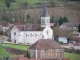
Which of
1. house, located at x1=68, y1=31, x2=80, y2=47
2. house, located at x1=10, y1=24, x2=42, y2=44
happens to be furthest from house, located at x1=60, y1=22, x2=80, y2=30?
house, located at x1=10, y1=24, x2=42, y2=44

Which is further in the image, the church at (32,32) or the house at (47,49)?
the church at (32,32)

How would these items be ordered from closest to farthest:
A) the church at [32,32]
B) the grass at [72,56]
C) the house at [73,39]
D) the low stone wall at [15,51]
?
1. the grass at [72,56]
2. the low stone wall at [15,51]
3. the house at [73,39]
4. the church at [32,32]

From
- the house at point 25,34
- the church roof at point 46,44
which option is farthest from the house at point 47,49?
the house at point 25,34

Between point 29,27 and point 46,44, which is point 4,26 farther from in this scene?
point 46,44

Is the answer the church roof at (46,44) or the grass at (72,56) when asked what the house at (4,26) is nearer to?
the church roof at (46,44)

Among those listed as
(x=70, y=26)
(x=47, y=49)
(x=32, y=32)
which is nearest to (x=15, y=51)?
(x=47, y=49)

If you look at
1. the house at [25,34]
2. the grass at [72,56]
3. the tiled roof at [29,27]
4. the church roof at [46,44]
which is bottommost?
the grass at [72,56]
